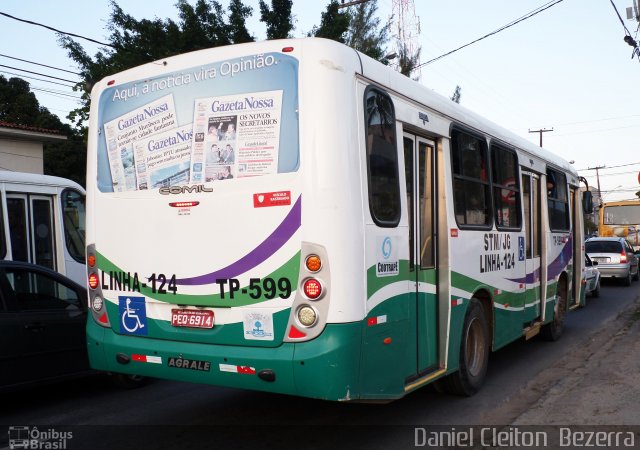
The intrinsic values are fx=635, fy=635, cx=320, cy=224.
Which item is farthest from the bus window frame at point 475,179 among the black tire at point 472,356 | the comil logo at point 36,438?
the comil logo at point 36,438

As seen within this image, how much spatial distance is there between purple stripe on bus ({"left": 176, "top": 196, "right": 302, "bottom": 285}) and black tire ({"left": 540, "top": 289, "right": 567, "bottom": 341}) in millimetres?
6743

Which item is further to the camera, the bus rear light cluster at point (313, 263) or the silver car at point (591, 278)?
the silver car at point (591, 278)

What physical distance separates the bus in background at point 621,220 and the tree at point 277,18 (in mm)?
16402

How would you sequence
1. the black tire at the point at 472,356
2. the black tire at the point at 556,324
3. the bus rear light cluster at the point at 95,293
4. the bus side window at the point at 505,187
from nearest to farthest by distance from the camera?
the bus rear light cluster at the point at 95,293, the black tire at the point at 472,356, the bus side window at the point at 505,187, the black tire at the point at 556,324

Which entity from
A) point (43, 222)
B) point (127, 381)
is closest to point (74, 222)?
point (43, 222)

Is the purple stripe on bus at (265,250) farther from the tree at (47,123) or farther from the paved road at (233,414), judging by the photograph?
the tree at (47,123)

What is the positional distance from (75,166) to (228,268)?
32005mm

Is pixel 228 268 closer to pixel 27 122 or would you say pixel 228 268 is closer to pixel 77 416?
pixel 77 416

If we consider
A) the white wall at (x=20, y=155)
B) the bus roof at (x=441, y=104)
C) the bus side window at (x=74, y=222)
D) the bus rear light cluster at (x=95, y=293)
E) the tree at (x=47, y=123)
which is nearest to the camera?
the bus roof at (x=441, y=104)

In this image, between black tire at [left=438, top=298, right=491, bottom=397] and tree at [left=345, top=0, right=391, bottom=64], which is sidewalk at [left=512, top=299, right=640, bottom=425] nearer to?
black tire at [left=438, top=298, right=491, bottom=397]

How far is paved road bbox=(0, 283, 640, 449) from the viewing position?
538 cm

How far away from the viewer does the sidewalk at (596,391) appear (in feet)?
18.6

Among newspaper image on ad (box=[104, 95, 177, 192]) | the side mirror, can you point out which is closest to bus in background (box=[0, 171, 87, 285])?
newspaper image on ad (box=[104, 95, 177, 192])

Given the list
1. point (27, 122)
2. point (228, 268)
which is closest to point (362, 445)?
point (228, 268)
